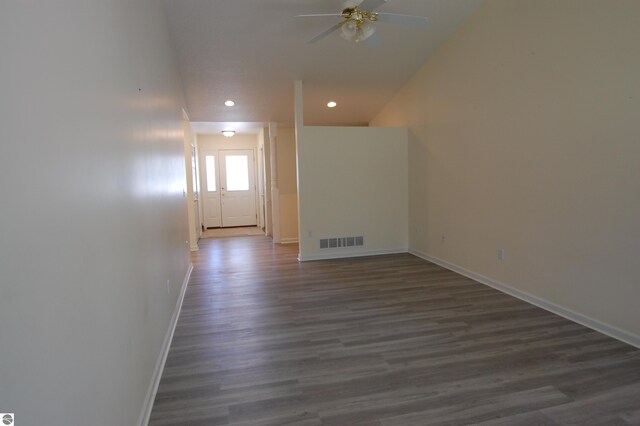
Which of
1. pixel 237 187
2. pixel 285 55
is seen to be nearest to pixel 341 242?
pixel 285 55

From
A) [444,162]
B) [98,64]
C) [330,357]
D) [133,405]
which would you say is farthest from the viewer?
[444,162]

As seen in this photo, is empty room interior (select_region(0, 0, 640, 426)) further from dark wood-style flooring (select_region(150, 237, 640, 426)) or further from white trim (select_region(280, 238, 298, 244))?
white trim (select_region(280, 238, 298, 244))

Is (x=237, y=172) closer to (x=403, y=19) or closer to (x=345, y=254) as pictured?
(x=345, y=254)

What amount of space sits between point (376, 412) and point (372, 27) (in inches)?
131

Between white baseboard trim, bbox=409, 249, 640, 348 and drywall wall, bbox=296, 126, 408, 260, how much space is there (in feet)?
4.57

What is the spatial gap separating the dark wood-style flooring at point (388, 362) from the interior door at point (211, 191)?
6.44 metres

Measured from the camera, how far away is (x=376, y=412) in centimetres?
197

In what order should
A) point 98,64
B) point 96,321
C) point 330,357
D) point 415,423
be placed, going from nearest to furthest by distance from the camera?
point 96,321
point 98,64
point 415,423
point 330,357

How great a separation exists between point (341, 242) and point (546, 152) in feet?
10.8

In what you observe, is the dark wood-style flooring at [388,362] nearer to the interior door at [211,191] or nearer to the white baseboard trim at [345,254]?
the white baseboard trim at [345,254]

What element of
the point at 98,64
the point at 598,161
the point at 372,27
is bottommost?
the point at 598,161

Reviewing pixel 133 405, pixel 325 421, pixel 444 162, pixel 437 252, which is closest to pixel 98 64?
pixel 133 405

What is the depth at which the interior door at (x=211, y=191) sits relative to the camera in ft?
33.0

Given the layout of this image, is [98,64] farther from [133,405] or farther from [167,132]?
[167,132]
